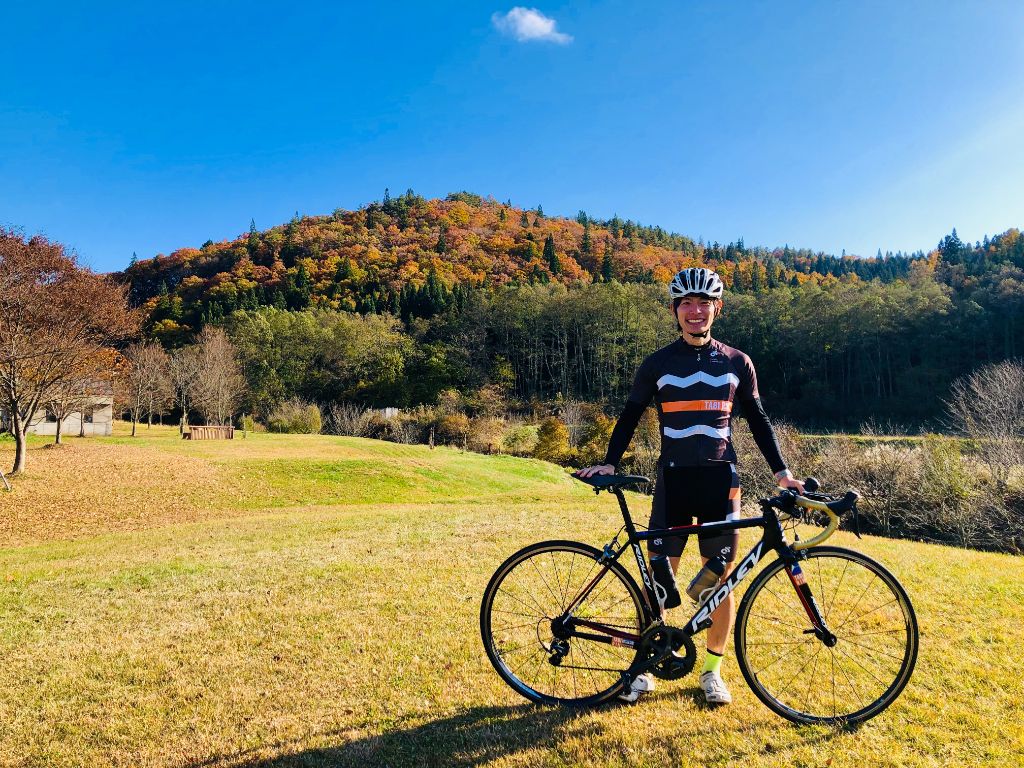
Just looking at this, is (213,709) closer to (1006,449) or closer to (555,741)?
(555,741)

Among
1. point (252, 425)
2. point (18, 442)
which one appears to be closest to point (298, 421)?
point (252, 425)

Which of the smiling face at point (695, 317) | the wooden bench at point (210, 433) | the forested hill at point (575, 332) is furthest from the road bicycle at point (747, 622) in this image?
the forested hill at point (575, 332)

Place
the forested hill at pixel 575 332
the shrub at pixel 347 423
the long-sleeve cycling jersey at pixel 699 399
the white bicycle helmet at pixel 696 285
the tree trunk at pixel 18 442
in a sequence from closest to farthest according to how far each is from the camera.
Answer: the long-sleeve cycling jersey at pixel 699 399 → the white bicycle helmet at pixel 696 285 → the tree trunk at pixel 18 442 → the shrub at pixel 347 423 → the forested hill at pixel 575 332

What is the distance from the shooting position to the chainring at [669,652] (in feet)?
10.5

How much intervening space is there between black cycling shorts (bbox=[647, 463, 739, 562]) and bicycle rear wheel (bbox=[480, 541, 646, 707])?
0.40 meters

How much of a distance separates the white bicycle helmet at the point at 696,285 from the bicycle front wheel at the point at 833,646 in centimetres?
167

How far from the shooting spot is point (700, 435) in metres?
3.30

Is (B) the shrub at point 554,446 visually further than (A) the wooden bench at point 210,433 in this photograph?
Yes

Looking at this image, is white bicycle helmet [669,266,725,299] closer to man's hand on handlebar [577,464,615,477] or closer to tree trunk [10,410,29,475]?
man's hand on handlebar [577,464,615,477]

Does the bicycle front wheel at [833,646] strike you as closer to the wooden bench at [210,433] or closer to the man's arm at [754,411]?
the man's arm at [754,411]

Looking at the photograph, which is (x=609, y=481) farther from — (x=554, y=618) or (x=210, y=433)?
(x=210, y=433)

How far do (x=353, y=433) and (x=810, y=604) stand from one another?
45.4 metres

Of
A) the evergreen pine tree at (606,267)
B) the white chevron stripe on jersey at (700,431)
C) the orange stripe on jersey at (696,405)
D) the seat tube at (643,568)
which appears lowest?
the seat tube at (643,568)

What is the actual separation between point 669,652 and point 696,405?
1.50m
